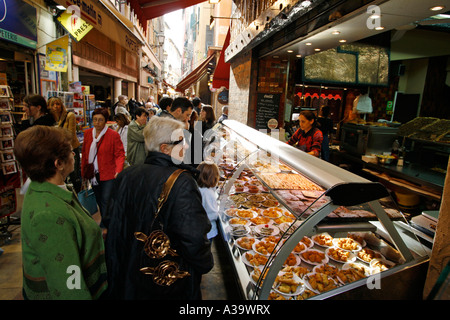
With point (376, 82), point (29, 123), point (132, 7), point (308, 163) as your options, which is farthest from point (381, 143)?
point (132, 7)

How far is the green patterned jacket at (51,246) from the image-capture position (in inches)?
54.4

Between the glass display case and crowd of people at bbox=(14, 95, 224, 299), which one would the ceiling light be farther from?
crowd of people at bbox=(14, 95, 224, 299)

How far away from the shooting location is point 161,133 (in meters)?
1.82

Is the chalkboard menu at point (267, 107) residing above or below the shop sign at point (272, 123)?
above

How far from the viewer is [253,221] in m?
3.20

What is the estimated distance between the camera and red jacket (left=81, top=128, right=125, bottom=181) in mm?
4070

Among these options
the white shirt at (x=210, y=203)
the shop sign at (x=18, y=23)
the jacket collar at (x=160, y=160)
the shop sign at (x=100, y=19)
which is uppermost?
the shop sign at (x=100, y=19)

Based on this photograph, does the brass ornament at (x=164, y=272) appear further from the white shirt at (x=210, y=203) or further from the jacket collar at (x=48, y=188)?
the white shirt at (x=210, y=203)

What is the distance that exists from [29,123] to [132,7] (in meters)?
13.9

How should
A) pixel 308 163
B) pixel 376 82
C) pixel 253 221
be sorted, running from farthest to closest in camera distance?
1. pixel 376 82
2. pixel 253 221
3. pixel 308 163

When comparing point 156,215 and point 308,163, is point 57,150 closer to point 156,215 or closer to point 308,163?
point 156,215

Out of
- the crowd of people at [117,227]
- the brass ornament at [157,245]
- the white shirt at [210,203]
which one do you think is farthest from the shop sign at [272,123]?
the brass ornament at [157,245]

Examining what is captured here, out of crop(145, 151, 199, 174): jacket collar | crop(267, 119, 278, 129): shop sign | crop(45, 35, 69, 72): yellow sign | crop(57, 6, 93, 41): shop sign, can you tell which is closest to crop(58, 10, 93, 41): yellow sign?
crop(57, 6, 93, 41): shop sign

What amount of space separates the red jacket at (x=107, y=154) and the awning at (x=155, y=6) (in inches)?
401
